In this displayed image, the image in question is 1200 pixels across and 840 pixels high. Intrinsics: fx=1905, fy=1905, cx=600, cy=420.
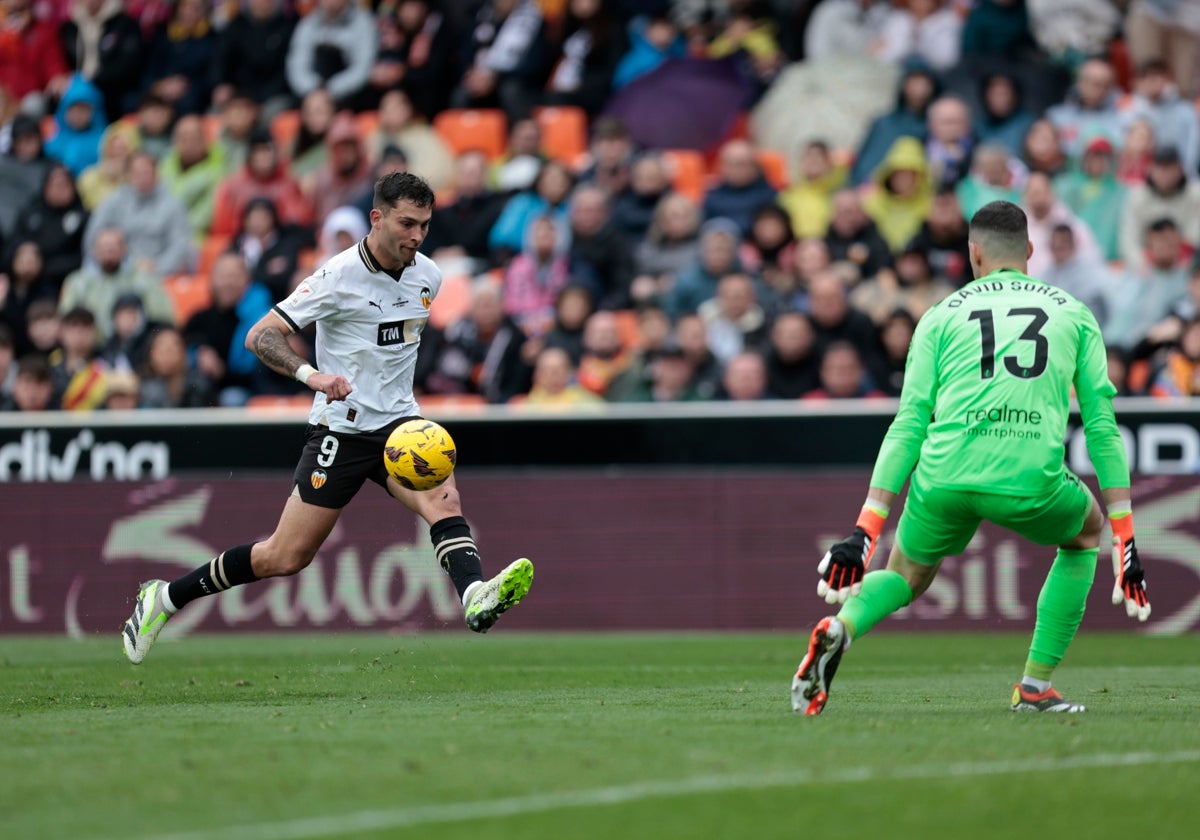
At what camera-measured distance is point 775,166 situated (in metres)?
18.8

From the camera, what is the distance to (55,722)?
312 inches

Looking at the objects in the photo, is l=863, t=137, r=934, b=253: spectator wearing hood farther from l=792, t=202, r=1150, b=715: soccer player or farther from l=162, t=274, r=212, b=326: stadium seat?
l=792, t=202, r=1150, b=715: soccer player

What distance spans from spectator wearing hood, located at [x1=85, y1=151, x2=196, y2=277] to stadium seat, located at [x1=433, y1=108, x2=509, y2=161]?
9.45 ft

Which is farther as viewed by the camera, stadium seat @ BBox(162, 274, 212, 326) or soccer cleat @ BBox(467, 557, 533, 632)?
stadium seat @ BBox(162, 274, 212, 326)

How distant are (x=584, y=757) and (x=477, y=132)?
14107mm

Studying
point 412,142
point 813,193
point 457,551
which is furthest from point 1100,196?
point 457,551

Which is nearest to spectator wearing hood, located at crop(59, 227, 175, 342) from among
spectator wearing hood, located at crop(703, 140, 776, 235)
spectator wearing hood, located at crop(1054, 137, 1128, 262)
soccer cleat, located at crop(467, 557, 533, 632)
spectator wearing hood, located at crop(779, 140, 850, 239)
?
spectator wearing hood, located at crop(703, 140, 776, 235)

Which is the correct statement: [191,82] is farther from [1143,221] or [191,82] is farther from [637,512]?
[1143,221]

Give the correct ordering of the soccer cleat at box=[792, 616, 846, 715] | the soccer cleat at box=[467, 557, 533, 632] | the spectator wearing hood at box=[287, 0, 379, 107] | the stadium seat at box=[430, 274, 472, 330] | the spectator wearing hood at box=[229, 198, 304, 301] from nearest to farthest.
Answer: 1. the soccer cleat at box=[792, 616, 846, 715]
2. the soccer cleat at box=[467, 557, 533, 632]
3. the stadium seat at box=[430, 274, 472, 330]
4. the spectator wearing hood at box=[229, 198, 304, 301]
5. the spectator wearing hood at box=[287, 0, 379, 107]

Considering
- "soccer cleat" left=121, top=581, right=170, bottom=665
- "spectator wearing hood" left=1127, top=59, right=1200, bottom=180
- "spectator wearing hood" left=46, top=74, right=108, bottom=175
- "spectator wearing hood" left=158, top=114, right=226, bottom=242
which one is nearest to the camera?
"soccer cleat" left=121, top=581, right=170, bottom=665

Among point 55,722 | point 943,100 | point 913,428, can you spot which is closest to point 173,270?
point 943,100

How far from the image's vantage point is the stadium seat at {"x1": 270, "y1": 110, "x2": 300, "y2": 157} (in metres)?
20.7

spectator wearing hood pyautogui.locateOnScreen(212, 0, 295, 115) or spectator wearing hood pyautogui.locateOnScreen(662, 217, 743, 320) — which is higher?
spectator wearing hood pyautogui.locateOnScreen(212, 0, 295, 115)

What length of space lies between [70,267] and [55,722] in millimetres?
13095
